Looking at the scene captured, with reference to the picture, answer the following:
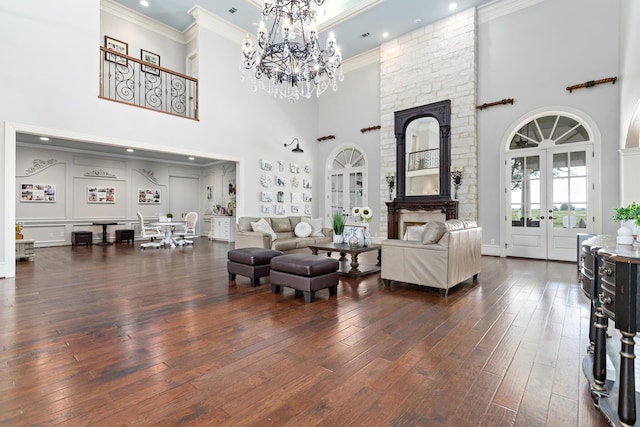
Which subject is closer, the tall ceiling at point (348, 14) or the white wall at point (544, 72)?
the white wall at point (544, 72)

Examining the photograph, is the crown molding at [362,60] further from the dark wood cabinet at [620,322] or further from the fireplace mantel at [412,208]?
the dark wood cabinet at [620,322]

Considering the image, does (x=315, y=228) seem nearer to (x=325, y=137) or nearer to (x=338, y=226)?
(x=338, y=226)

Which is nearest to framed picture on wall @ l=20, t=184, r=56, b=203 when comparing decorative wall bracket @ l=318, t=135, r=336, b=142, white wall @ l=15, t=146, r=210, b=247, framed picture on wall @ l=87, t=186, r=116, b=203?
white wall @ l=15, t=146, r=210, b=247

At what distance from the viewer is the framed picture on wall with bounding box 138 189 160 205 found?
1081cm

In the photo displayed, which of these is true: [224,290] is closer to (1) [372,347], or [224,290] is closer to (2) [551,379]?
(1) [372,347]

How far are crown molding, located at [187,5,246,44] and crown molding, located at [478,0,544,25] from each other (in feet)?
19.1

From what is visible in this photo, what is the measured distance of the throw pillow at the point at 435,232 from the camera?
401 centimetres

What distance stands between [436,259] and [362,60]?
7.59 m

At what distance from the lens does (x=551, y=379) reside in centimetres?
201

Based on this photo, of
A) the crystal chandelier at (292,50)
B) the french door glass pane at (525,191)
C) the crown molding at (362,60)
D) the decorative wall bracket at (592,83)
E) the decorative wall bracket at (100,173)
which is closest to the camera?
the crystal chandelier at (292,50)

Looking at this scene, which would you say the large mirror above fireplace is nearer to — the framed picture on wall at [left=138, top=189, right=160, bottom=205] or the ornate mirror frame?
the ornate mirror frame

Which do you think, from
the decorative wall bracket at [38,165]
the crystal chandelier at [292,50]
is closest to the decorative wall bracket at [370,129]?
the crystal chandelier at [292,50]

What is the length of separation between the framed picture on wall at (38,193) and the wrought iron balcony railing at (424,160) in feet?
33.2

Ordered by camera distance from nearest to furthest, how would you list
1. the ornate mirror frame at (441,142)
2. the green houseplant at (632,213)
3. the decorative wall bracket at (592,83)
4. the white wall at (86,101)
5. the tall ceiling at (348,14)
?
the green houseplant at (632,213) < the white wall at (86,101) < the decorative wall bracket at (592,83) < the tall ceiling at (348,14) < the ornate mirror frame at (441,142)
